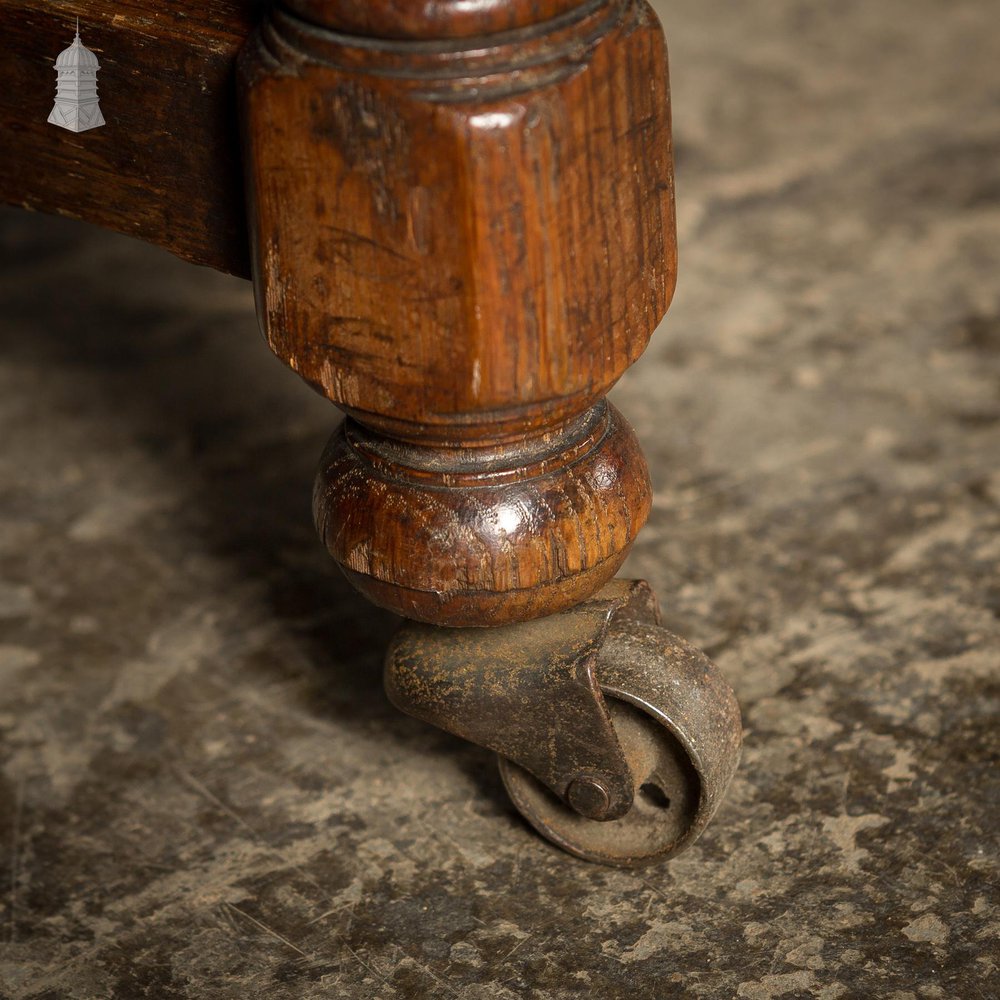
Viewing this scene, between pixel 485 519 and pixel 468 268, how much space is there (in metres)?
0.23

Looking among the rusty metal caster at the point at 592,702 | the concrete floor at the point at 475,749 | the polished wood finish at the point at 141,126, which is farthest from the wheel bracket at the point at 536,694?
the polished wood finish at the point at 141,126

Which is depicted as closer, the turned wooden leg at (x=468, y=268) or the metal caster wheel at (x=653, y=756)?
the turned wooden leg at (x=468, y=268)

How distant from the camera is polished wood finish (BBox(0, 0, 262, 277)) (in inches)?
47.7

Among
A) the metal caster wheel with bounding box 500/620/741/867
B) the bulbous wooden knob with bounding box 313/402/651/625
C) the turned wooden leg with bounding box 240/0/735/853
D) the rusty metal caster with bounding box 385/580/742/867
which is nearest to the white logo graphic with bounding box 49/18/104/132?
the turned wooden leg with bounding box 240/0/735/853

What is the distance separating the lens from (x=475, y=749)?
159 centimetres

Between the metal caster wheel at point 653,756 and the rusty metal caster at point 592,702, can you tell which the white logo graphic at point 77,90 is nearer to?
the rusty metal caster at point 592,702

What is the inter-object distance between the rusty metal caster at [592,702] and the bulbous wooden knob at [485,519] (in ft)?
0.20

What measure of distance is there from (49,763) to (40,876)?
→ 18 cm

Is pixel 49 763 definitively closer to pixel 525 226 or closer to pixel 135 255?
pixel 525 226

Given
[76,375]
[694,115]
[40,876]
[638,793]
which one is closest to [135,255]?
[76,375]

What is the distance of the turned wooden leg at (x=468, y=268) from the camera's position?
102 cm

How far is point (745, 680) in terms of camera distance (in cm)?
166

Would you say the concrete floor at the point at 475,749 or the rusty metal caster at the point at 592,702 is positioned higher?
the rusty metal caster at the point at 592,702

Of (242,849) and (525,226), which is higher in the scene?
(525,226)
